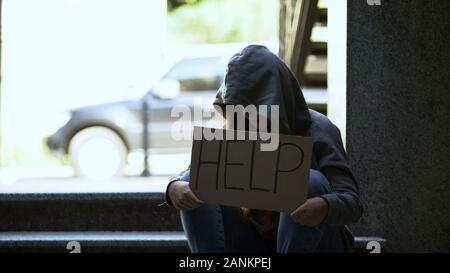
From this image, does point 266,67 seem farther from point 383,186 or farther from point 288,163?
point 383,186

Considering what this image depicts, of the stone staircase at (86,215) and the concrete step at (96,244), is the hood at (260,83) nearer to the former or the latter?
the concrete step at (96,244)

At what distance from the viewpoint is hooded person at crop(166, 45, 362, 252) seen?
2.17m

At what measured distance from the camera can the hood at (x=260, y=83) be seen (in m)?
2.25

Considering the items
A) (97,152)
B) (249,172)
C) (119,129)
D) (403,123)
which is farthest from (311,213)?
(97,152)

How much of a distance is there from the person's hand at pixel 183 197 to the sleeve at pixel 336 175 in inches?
15.2

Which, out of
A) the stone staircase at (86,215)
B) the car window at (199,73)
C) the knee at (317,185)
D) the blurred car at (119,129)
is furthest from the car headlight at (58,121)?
the knee at (317,185)

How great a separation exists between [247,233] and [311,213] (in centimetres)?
31

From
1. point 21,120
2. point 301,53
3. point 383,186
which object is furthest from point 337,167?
point 21,120

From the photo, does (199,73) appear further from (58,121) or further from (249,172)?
(249,172)

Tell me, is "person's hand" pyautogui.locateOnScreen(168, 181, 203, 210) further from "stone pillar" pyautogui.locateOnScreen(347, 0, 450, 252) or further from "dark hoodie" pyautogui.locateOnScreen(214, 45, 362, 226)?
"stone pillar" pyautogui.locateOnScreen(347, 0, 450, 252)

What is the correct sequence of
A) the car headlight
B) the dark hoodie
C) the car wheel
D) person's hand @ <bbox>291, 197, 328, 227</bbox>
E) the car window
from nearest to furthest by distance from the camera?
person's hand @ <bbox>291, 197, 328, 227</bbox>, the dark hoodie, the car wheel, the car headlight, the car window

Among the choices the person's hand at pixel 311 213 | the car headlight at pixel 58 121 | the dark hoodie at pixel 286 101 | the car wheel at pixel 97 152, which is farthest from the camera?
the car headlight at pixel 58 121

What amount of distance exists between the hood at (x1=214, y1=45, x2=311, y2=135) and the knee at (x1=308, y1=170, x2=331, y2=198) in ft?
0.54

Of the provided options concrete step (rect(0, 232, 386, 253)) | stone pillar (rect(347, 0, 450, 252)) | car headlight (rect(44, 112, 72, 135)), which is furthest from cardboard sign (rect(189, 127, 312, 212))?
car headlight (rect(44, 112, 72, 135))
